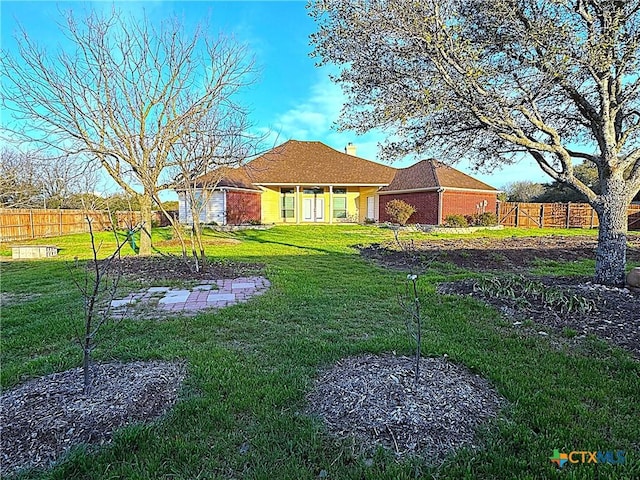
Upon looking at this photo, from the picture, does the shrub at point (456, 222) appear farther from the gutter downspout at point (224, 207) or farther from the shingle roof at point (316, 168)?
the gutter downspout at point (224, 207)

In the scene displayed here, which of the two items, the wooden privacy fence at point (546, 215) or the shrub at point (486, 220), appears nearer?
the shrub at point (486, 220)

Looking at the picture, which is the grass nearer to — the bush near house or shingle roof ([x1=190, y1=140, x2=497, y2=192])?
the bush near house

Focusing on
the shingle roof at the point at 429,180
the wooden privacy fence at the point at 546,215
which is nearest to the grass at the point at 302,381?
the shingle roof at the point at 429,180

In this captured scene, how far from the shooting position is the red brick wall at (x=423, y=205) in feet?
68.6

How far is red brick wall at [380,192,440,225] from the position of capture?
20.9 meters

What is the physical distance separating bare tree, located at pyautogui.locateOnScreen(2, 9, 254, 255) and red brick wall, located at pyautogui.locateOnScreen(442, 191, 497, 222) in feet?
47.9

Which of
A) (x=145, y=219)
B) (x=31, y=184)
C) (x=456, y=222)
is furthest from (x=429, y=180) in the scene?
(x=31, y=184)

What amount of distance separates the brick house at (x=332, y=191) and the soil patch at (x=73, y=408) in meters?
17.5

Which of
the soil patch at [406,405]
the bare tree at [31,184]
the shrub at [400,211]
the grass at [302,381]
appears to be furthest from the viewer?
the shrub at [400,211]

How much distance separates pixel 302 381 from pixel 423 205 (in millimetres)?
19964

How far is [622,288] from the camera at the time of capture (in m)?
5.32

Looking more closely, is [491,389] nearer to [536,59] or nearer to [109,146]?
[536,59]

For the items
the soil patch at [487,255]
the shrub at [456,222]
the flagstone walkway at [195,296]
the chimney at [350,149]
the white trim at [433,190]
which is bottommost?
the flagstone walkway at [195,296]

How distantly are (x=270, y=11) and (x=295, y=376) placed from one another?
21.4ft
